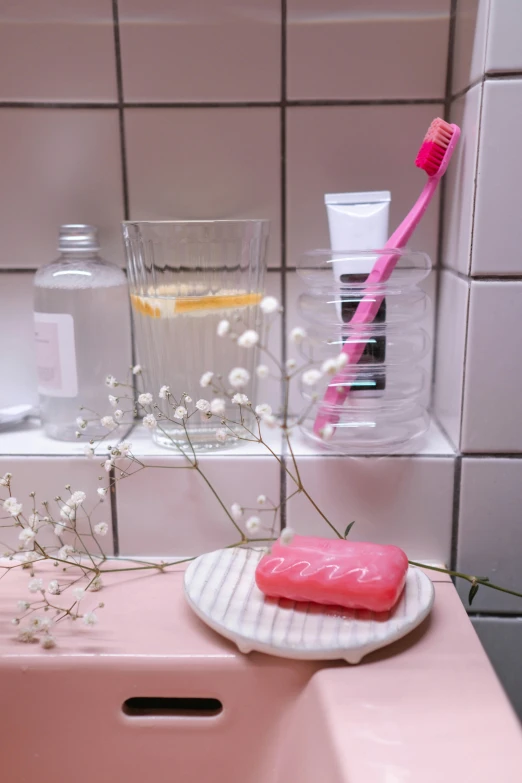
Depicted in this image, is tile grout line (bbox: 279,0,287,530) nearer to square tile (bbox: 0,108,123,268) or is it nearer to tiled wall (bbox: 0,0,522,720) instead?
tiled wall (bbox: 0,0,522,720)

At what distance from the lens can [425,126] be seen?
62 centimetres

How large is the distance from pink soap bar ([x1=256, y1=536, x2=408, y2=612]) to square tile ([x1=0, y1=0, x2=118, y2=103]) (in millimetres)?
433

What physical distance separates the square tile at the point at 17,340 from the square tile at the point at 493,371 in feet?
1.35

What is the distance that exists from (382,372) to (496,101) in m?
0.22

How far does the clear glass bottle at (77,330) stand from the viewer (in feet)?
1.94

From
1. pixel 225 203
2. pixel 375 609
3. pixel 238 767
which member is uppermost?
pixel 225 203

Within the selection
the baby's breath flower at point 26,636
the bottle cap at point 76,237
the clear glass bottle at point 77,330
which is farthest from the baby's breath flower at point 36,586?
the bottle cap at point 76,237

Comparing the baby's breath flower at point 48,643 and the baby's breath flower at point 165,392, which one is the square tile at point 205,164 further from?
the baby's breath flower at point 48,643

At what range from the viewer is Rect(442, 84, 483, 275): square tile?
1.71 ft

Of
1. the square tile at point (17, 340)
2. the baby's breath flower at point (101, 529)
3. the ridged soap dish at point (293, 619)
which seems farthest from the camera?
the square tile at point (17, 340)

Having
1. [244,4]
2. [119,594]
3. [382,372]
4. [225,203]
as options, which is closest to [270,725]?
[119,594]

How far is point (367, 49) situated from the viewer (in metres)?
0.60

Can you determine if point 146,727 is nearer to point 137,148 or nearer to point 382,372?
point 382,372

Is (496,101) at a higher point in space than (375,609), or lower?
higher
